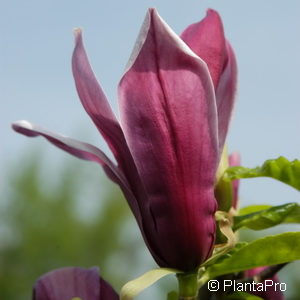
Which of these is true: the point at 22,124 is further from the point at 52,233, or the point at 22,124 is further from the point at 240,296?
the point at 52,233

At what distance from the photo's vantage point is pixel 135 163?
1.84 feet

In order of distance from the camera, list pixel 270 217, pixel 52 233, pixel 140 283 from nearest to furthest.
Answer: pixel 140 283, pixel 270 217, pixel 52 233

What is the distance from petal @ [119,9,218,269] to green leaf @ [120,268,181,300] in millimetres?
21

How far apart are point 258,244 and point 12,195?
9.15 meters

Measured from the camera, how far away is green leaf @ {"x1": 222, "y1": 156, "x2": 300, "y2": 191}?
646 mm

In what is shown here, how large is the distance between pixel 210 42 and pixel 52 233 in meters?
9.01

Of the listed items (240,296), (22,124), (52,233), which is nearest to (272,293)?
(240,296)

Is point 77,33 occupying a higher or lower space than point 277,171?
higher

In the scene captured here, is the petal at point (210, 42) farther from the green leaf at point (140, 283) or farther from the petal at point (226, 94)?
the green leaf at point (140, 283)

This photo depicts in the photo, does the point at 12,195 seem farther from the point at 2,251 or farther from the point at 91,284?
the point at 91,284

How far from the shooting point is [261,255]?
0.59 m

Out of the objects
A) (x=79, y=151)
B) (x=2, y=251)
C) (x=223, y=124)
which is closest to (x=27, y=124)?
(x=79, y=151)

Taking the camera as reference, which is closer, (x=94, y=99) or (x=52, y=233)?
(x=94, y=99)

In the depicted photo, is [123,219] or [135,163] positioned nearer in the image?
[135,163]
